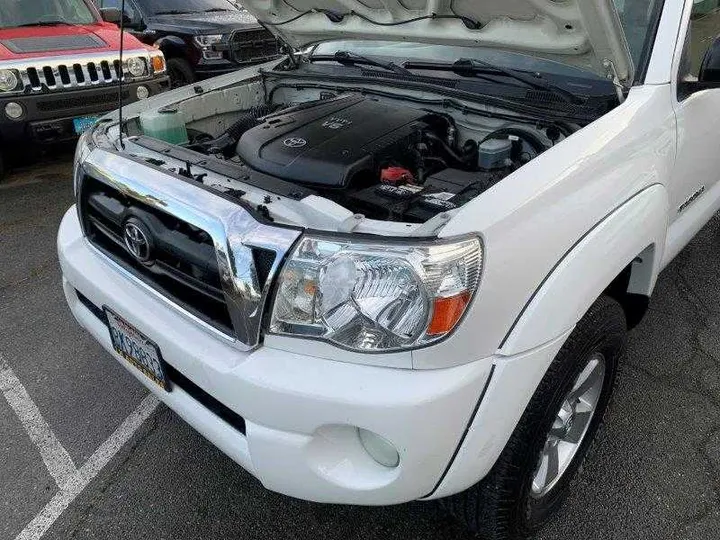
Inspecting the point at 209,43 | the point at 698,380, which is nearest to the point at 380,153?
the point at 698,380

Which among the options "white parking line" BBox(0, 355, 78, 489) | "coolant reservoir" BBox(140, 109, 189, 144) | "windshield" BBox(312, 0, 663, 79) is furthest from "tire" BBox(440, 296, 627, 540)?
"coolant reservoir" BBox(140, 109, 189, 144)

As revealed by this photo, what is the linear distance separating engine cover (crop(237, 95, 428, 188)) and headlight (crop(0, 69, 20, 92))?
3.39 m

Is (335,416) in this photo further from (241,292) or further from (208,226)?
(208,226)

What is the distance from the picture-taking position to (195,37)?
22.3 ft

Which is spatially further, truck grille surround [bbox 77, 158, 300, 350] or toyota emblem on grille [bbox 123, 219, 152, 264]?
toyota emblem on grille [bbox 123, 219, 152, 264]

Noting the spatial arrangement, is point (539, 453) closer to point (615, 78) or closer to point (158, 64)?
point (615, 78)

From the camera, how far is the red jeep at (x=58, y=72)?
475 centimetres

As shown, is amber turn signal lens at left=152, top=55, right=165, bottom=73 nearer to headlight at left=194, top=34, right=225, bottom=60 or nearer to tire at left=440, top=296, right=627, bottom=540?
headlight at left=194, top=34, right=225, bottom=60

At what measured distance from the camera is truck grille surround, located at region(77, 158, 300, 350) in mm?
1453

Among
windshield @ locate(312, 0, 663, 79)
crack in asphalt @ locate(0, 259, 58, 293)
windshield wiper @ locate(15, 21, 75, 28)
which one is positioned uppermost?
windshield @ locate(312, 0, 663, 79)

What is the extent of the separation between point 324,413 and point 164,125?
1.64 metres

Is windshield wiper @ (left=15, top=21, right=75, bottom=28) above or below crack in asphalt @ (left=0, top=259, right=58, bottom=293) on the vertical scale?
above

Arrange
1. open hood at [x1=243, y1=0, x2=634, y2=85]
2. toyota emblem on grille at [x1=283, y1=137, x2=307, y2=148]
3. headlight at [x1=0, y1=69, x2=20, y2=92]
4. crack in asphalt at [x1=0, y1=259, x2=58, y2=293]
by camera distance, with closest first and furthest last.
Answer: open hood at [x1=243, y1=0, x2=634, y2=85] → toyota emblem on grille at [x1=283, y1=137, x2=307, y2=148] → crack in asphalt at [x1=0, y1=259, x2=58, y2=293] → headlight at [x1=0, y1=69, x2=20, y2=92]

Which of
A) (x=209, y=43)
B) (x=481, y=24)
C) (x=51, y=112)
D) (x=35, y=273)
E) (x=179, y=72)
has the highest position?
(x=481, y=24)
